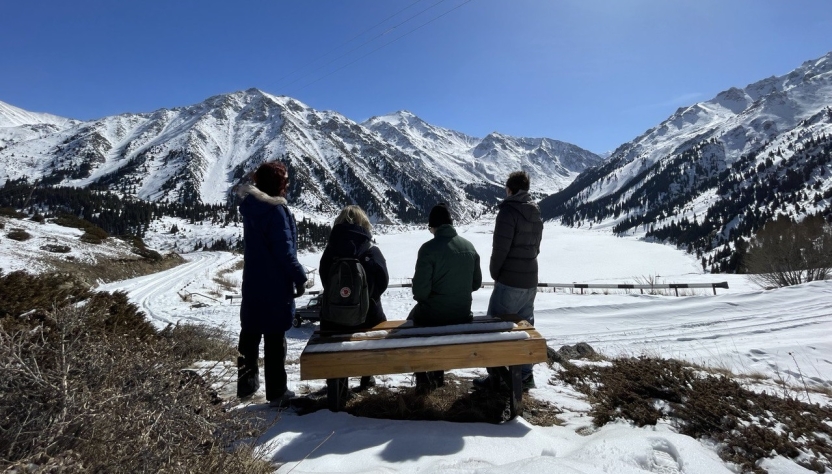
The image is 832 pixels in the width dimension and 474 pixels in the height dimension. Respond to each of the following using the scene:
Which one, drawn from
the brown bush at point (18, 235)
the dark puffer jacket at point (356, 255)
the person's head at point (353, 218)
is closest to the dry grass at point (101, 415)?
the dark puffer jacket at point (356, 255)

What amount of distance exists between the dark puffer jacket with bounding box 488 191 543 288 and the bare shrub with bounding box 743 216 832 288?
72.6 ft

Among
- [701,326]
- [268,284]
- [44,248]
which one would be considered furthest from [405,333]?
[44,248]

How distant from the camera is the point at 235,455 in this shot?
7.00ft

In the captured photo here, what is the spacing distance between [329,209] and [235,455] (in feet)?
541

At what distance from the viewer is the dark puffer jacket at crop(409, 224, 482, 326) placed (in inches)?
161

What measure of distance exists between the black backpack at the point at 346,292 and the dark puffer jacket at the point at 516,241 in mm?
1600

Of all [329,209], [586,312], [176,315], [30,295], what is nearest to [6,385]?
[30,295]

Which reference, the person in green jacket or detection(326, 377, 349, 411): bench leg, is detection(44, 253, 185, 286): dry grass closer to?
detection(326, 377, 349, 411): bench leg

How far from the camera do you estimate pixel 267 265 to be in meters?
3.86

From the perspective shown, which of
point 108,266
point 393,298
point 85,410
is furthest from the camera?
point 108,266

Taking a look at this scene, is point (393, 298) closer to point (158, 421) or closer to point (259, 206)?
point (259, 206)

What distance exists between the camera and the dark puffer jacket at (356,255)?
375 cm

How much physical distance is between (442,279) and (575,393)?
2.04 metres

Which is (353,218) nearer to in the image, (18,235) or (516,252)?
(516,252)
